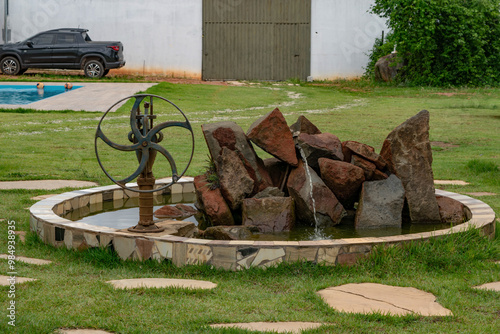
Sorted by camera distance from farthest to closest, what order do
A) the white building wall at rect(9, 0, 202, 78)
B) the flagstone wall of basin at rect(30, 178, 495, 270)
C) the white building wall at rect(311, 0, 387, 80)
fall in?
the white building wall at rect(311, 0, 387, 80) → the white building wall at rect(9, 0, 202, 78) → the flagstone wall of basin at rect(30, 178, 495, 270)

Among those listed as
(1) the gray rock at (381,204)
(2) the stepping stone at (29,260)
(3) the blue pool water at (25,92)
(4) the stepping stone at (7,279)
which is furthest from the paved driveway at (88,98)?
(4) the stepping stone at (7,279)

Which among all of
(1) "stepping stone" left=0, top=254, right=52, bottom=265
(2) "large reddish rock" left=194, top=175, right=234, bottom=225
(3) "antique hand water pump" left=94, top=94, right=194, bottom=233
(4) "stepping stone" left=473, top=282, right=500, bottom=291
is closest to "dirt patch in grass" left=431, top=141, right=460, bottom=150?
(2) "large reddish rock" left=194, top=175, right=234, bottom=225

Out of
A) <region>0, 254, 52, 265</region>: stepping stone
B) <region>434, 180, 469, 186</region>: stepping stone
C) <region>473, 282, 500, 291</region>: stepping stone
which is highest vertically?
<region>434, 180, 469, 186</region>: stepping stone

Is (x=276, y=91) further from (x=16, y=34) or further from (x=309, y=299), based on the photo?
(x=309, y=299)

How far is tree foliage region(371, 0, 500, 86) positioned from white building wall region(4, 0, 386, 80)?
304cm

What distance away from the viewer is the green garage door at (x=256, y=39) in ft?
85.4

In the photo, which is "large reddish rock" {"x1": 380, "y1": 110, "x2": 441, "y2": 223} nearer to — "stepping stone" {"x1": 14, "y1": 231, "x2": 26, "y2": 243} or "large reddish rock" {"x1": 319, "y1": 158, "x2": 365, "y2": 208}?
"large reddish rock" {"x1": 319, "y1": 158, "x2": 365, "y2": 208}

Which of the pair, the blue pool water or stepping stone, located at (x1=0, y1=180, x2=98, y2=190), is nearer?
stepping stone, located at (x1=0, y1=180, x2=98, y2=190)

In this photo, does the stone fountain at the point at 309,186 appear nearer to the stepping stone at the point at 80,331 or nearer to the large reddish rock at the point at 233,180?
the large reddish rock at the point at 233,180

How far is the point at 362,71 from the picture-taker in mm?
26875

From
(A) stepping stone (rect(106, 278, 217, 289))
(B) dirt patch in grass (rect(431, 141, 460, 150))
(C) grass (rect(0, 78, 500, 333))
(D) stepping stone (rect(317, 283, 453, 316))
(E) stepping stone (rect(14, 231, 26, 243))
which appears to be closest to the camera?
(C) grass (rect(0, 78, 500, 333))

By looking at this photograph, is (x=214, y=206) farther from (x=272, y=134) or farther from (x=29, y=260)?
(x=29, y=260)

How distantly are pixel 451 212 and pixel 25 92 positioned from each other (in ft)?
54.1

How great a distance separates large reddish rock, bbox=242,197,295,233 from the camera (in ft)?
16.9
